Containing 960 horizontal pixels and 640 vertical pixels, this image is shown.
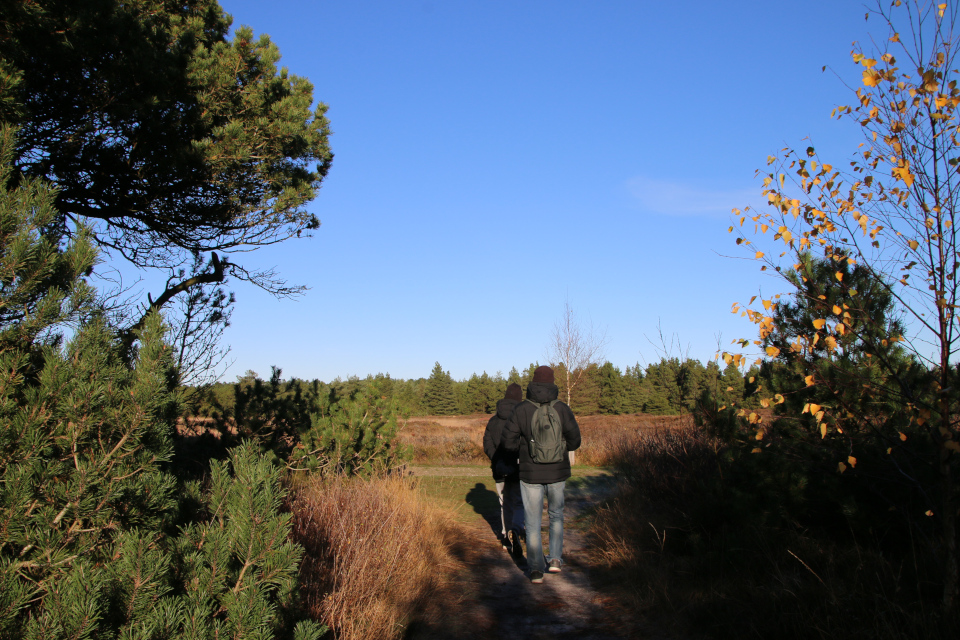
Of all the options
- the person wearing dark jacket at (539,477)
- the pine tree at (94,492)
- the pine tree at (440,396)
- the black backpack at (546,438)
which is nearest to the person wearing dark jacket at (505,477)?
the person wearing dark jacket at (539,477)

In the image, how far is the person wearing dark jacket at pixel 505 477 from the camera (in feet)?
22.6

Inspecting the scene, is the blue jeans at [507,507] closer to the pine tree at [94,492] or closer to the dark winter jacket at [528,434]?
the dark winter jacket at [528,434]

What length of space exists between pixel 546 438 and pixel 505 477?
1651 mm

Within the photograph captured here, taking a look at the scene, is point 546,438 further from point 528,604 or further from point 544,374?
point 528,604

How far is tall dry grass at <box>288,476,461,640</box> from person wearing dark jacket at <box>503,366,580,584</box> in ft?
3.09

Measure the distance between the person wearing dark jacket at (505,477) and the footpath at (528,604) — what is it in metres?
0.19

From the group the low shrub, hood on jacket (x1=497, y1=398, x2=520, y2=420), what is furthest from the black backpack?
hood on jacket (x1=497, y1=398, x2=520, y2=420)

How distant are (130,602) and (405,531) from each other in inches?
138

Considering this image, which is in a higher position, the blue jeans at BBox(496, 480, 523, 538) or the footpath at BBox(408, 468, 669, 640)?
the blue jeans at BBox(496, 480, 523, 538)

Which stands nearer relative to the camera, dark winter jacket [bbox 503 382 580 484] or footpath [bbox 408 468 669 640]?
footpath [bbox 408 468 669 640]

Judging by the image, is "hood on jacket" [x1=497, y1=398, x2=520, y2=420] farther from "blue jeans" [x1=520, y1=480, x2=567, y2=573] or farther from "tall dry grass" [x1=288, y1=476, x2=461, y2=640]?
"blue jeans" [x1=520, y1=480, x2=567, y2=573]

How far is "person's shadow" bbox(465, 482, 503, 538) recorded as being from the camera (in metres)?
8.43

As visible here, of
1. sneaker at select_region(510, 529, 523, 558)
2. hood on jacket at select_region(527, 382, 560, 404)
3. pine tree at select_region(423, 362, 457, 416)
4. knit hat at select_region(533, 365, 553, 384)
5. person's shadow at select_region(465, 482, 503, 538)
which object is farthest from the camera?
pine tree at select_region(423, 362, 457, 416)

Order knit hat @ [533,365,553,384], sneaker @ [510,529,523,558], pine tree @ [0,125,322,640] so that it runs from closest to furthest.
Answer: pine tree @ [0,125,322,640], knit hat @ [533,365,553,384], sneaker @ [510,529,523,558]
